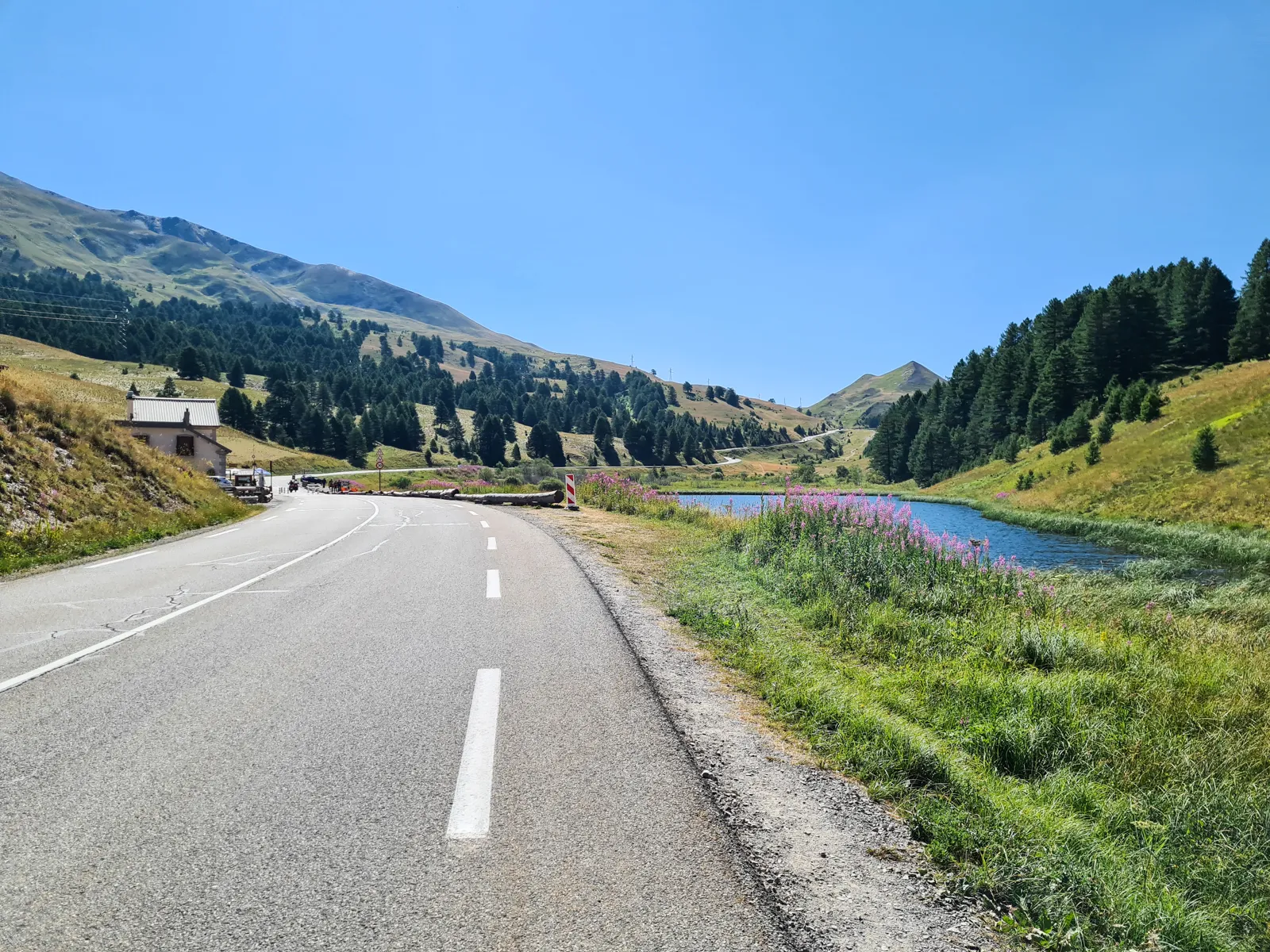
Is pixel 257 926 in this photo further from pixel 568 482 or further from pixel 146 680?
pixel 568 482

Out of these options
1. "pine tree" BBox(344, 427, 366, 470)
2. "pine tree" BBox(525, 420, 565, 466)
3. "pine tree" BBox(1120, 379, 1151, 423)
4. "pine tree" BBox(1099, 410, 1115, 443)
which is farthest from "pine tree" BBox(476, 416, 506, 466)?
"pine tree" BBox(1120, 379, 1151, 423)

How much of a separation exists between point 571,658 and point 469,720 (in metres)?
1.90

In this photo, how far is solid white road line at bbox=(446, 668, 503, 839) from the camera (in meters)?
3.57

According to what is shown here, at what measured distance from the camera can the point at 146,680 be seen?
602 centimetres

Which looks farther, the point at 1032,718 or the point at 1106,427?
the point at 1106,427

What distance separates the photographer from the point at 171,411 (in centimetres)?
6512

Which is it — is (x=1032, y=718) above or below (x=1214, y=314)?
below

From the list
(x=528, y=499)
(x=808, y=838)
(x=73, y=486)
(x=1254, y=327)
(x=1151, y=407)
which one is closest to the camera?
(x=808, y=838)

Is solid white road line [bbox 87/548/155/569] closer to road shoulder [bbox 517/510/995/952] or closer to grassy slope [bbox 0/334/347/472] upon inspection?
road shoulder [bbox 517/510/995/952]

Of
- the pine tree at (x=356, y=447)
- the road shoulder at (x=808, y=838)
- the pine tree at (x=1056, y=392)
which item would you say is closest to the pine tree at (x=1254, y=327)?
the pine tree at (x=1056, y=392)

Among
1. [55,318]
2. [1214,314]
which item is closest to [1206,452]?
[1214,314]

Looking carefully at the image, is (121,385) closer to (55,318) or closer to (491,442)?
(491,442)

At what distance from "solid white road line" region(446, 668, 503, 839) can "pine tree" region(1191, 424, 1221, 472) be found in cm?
4795

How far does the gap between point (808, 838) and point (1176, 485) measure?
47.3m
